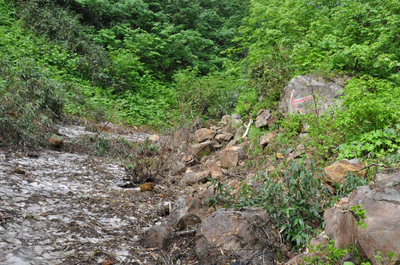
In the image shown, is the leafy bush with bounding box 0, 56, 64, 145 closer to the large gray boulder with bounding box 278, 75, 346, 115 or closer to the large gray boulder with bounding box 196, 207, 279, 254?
the large gray boulder with bounding box 196, 207, 279, 254

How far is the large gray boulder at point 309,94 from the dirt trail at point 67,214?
3284mm

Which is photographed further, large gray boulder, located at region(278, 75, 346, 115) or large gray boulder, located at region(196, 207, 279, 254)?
large gray boulder, located at region(278, 75, 346, 115)

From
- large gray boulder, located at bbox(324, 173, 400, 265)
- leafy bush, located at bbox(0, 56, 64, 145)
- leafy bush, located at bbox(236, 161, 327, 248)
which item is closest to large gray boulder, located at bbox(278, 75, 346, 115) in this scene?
leafy bush, located at bbox(236, 161, 327, 248)

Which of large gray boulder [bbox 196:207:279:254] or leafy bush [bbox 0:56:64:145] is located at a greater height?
leafy bush [bbox 0:56:64:145]

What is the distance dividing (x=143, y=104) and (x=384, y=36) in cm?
983

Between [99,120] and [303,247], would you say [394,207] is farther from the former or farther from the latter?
[99,120]

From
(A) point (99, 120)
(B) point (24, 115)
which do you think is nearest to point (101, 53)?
(A) point (99, 120)

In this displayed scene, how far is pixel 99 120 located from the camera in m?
8.96

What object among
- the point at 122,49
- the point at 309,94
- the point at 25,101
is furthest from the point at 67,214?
the point at 122,49

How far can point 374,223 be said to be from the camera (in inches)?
73.4

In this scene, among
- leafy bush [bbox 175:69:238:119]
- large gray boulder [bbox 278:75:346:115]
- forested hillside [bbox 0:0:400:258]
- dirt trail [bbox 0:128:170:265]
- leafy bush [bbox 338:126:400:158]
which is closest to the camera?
dirt trail [bbox 0:128:170:265]

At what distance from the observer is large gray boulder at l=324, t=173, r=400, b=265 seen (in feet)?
5.72

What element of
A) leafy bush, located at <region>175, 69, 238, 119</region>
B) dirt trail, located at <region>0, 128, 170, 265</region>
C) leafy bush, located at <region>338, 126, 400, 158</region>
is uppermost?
leafy bush, located at <region>338, 126, 400, 158</region>

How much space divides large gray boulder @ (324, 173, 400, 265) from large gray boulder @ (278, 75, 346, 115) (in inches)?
111
